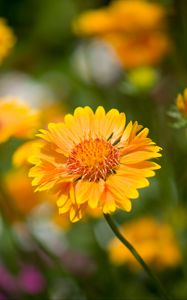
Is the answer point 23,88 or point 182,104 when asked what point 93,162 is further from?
point 23,88

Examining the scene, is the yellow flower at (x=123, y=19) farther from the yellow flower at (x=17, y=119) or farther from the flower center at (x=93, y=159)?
the flower center at (x=93, y=159)

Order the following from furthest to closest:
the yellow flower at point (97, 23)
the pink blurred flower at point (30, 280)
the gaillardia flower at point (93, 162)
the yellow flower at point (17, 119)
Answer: the yellow flower at point (97, 23) < the pink blurred flower at point (30, 280) < the yellow flower at point (17, 119) < the gaillardia flower at point (93, 162)

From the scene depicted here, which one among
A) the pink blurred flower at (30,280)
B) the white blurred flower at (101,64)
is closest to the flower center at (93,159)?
the pink blurred flower at (30,280)

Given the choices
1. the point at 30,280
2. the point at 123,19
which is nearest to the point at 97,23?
the point at 123,19

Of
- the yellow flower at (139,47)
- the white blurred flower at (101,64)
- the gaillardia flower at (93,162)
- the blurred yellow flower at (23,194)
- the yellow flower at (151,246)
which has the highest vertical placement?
the white blurred flower at (101,64)

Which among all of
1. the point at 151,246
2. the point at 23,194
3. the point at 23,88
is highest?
the point at 23,88

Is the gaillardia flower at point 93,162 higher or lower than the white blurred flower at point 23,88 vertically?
lower
